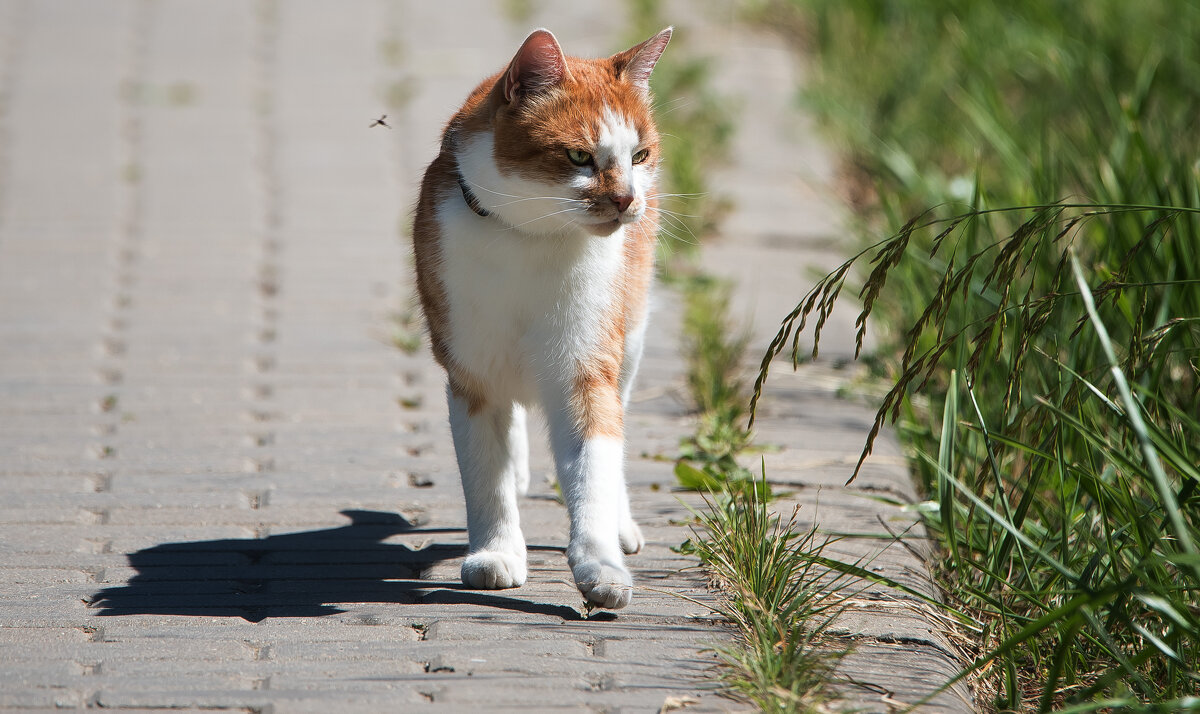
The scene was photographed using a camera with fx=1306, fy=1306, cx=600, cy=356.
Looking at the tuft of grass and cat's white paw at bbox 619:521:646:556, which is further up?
the tuft of grass

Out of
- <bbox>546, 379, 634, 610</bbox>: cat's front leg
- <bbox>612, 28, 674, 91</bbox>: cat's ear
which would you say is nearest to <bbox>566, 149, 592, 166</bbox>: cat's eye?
<bbox>612, 28, 674, 91</bbox>: cat's ear

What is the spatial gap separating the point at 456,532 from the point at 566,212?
98cm

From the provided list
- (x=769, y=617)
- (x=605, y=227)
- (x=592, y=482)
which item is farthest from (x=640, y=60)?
(x=769, y=617)

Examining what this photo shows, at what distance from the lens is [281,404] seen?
427cm

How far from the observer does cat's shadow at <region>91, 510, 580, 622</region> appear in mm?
2928

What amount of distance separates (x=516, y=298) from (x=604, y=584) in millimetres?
702

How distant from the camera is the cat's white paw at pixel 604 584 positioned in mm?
2770

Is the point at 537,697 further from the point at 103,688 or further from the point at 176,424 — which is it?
the point at 176,424

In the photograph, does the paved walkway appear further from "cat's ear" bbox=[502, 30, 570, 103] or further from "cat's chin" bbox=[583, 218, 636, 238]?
"cat's ear" bbox=[502, 30, 570, 103]

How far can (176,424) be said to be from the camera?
4098mm

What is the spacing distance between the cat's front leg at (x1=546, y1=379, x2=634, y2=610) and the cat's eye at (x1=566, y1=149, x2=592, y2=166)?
1.65ft

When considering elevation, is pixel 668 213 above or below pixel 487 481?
above

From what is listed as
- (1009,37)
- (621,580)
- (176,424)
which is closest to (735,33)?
(1009,37)

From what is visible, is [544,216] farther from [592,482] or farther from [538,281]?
[592,482]
